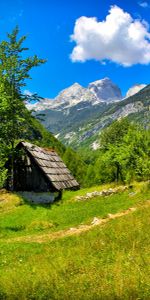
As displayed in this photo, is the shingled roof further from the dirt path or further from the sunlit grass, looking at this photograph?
the sunlit grass

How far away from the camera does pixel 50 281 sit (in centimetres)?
1348

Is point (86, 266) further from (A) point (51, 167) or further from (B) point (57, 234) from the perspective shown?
(A) point (51, 167)

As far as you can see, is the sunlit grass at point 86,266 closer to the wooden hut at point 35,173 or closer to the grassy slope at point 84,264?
the grassy slope at point 84,264

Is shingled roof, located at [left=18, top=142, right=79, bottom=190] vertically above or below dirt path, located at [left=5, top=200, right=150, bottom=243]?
above

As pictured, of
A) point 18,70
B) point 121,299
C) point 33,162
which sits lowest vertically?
point 121,299

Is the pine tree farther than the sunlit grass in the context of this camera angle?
Yes

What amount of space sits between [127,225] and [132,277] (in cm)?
1016

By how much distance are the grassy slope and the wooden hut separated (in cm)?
1896

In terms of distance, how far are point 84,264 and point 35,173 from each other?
36366 mm

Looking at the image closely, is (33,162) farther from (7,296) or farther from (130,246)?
(7,296)

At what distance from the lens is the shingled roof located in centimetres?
5053

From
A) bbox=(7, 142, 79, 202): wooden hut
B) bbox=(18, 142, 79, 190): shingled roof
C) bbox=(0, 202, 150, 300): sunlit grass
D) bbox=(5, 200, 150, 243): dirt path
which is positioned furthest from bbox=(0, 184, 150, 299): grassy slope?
bbox=(18, 142, 79, 190): shingled roof

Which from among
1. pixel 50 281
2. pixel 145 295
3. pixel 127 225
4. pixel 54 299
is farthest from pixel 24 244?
pixel 145 295

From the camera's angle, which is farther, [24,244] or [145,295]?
[24,244]
